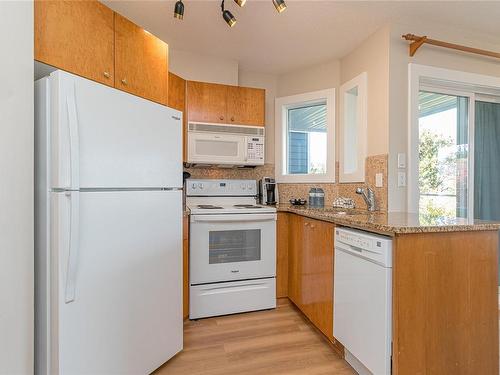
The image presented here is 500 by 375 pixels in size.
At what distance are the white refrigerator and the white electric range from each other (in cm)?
55

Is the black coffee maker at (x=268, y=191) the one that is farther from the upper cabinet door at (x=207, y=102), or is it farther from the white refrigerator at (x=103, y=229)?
the white refrigerator at (x=103, y=229)

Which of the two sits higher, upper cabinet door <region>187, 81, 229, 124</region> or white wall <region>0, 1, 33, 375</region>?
upper cabinet door <region>187, 81, 229, 124</region>

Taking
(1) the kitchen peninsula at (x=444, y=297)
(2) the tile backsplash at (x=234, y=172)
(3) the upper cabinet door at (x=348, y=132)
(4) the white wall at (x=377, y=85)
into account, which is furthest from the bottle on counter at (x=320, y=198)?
(1) the kitchen peninsula at (x=444, y=297)

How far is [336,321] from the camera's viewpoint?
70.6 inches

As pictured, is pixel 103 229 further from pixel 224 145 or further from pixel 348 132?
pixel 348 132

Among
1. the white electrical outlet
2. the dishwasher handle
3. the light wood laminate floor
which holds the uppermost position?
the white electrical outlet

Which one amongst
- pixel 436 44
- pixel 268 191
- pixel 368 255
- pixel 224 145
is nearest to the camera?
pixel 368 255

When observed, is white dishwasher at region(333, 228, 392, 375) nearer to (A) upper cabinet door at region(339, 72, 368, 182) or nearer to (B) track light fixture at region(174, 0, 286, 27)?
(A) upper cabinet door at region(339, 72, 368, 182)

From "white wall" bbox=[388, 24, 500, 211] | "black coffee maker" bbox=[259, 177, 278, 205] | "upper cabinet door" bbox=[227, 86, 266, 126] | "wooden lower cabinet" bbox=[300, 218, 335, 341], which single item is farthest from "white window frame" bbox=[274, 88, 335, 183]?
"wooden lower cabinet" bbox=[300, 218, 335, 341]

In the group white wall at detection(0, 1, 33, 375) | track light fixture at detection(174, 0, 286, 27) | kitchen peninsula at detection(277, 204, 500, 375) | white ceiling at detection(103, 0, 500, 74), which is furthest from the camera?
white ceiling at detection(103, 0, 500, 74)

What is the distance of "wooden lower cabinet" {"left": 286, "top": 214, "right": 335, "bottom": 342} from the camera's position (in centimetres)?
191

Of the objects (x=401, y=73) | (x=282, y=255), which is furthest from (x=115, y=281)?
(x=401, y=73)

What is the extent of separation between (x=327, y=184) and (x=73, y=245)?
2459 millimetres

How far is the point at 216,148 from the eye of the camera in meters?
2.76
